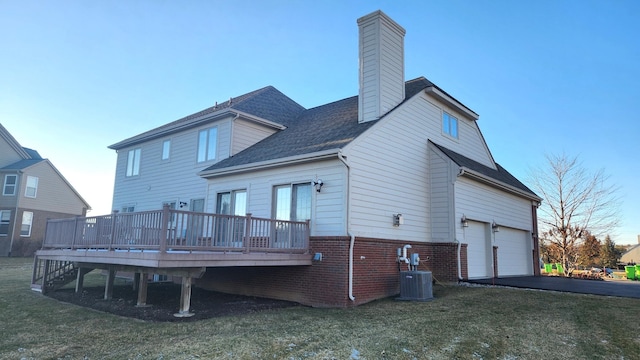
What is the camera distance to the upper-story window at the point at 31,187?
2847cm

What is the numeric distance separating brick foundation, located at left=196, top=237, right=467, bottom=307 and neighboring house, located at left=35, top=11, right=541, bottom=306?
0.03 m

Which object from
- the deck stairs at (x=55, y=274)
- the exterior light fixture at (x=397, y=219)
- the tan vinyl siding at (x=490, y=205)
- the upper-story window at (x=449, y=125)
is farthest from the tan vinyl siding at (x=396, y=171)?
the deck stairs at (x=55, y=274)

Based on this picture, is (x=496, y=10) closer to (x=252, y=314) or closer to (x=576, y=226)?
(x=252, y=314)

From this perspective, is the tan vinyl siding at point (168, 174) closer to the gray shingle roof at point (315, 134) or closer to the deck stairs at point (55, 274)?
the gray shingle roof at point (315, 134)

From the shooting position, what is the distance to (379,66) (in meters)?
11.9

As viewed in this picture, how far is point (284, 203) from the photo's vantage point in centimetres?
1133

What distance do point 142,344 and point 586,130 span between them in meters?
25.6

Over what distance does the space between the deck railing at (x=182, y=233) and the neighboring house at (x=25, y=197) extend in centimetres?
2062

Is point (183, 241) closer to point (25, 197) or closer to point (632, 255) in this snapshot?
point (25, 197)

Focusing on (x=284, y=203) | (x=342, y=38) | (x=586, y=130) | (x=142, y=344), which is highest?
(x=342, y=38)

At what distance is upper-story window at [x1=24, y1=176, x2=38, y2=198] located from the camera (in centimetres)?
2847

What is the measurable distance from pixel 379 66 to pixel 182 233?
754 cm

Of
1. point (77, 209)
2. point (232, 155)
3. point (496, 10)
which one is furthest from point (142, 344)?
point (77, 209)

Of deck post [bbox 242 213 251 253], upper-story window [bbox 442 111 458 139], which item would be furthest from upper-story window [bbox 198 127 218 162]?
upper-story window [bbox 442 111 458 139]
